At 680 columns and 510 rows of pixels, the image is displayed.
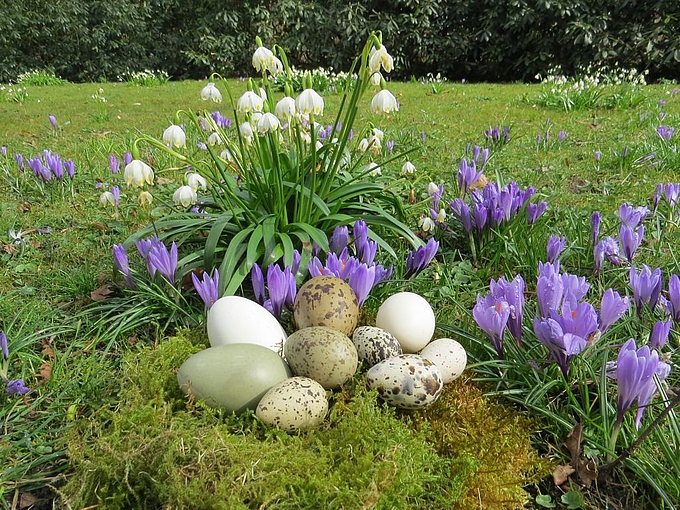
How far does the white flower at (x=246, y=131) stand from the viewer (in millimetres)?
2232

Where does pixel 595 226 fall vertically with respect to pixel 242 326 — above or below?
above

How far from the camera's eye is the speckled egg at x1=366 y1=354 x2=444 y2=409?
1.53 m

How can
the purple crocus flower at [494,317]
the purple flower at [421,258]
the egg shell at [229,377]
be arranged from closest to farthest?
1. the egg shell at [229,377]
2. the purple crocus flower at [494,317]
3. the purple flower at [421,258]

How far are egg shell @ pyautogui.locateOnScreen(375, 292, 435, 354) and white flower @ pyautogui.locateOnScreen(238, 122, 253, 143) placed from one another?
0.95m

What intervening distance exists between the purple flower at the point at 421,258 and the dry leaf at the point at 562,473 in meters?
1.06

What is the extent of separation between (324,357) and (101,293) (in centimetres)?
139

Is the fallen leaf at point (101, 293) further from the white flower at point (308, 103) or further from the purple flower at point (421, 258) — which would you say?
the purple flower at point (421, 258)

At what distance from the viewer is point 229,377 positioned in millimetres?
1511

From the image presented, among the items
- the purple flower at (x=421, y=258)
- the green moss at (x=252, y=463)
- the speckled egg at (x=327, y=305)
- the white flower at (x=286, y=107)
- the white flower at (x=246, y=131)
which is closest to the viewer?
the green moss at (x=252, y=463)

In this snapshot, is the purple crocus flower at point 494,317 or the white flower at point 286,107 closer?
the purple crocus flower at point 494,317

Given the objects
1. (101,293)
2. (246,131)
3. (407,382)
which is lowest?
(101,293)

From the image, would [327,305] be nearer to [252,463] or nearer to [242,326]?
[242,326]

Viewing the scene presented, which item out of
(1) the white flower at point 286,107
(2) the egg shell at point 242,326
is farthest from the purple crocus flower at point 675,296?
(1) the white flower at point 286,107

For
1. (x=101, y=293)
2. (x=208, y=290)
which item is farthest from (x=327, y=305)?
(x=101, y=293)
